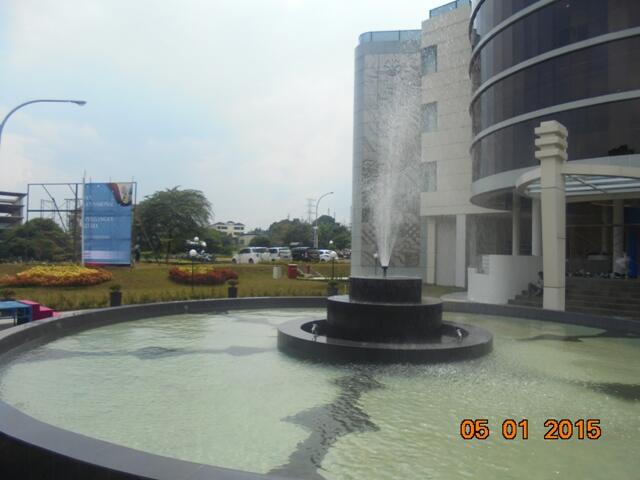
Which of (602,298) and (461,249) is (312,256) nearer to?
(461,249)

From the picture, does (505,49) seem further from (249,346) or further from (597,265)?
(249,346)

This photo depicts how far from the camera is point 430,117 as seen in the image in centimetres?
3525

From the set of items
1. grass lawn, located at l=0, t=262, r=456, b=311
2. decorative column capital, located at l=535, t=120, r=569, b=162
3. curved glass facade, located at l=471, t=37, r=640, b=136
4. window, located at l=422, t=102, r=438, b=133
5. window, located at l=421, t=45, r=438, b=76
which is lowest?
grass lawn, located at l=0, t=262, r=456, b=311

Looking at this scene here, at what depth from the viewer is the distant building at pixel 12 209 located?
104 meters

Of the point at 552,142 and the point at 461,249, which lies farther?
the point at 461,249

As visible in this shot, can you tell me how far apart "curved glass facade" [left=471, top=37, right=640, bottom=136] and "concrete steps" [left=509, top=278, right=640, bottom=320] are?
769 centimetres

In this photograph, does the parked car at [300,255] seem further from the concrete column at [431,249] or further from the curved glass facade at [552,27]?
the curved glass facade at [552,27]

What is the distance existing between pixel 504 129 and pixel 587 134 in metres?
4.08

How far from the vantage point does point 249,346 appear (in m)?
11.8

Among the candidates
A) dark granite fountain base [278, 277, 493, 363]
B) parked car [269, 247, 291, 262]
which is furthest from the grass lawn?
parked car [269, 247, 291, 262]

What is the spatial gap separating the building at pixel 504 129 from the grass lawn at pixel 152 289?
659 centimetres

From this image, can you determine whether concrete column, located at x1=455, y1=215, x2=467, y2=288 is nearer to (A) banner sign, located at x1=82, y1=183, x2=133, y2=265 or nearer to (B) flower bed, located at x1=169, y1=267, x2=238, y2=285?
(B) flower bed, located at x1=169, y1=267, x2=238, y2=285

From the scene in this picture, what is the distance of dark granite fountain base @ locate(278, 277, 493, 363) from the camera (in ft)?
32.4

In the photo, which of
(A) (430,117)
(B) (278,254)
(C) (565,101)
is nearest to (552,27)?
(C) (565,101)
